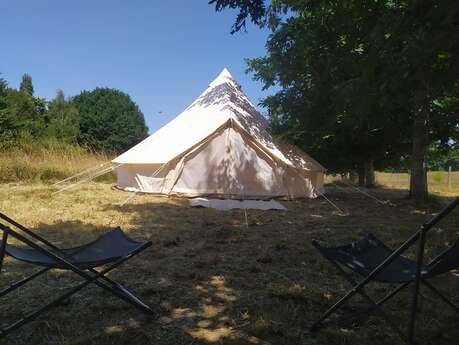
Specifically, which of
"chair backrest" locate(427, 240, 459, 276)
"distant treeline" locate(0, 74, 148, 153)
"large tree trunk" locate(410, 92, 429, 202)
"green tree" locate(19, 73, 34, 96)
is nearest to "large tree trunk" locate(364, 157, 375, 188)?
"large tree trunk" locate(410, 92, 429, 202)

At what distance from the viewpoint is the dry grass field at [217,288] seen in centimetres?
245

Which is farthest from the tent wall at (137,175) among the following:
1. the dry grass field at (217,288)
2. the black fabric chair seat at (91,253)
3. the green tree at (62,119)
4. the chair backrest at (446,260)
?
the green tree at (62,119)

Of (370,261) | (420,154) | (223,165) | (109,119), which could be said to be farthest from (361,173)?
(109,119)

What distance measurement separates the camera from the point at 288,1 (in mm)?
9391

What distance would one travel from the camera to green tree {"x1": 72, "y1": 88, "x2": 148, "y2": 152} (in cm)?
4447

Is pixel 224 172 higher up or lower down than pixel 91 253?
higher up

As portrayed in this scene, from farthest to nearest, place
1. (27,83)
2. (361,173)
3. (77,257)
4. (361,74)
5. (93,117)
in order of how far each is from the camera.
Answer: (27,83)
(93,117)
(361,173)
(361,74)
(77,257)

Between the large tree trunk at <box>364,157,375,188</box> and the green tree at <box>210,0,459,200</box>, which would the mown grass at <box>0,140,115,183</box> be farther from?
the large tree trunk at <box>364,157,375,188</box>

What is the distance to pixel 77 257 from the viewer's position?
274 cm

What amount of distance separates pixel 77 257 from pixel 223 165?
22.9ft

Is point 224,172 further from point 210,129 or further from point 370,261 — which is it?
point 370,261

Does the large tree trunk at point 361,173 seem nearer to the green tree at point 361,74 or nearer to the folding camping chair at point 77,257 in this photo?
the green tree at point 361,74

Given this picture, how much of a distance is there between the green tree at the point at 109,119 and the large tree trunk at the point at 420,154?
36059mm

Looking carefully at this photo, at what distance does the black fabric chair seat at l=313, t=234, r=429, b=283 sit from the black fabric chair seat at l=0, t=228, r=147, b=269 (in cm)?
128
